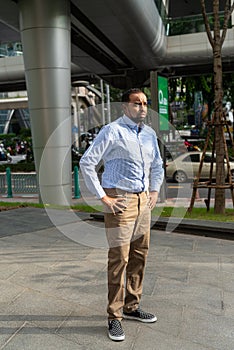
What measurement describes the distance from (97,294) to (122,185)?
1314mm

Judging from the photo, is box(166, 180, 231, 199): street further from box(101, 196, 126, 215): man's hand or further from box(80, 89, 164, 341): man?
box(101, 196, 126, 215): man's hand

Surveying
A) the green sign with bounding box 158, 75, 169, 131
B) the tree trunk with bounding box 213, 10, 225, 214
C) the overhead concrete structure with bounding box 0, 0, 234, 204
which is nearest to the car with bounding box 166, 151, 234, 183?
the overhead concrete structure with bounding box 0, 0, 234, 204

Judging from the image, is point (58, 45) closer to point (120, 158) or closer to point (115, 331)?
point (120, 158)

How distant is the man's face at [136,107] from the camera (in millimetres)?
2922

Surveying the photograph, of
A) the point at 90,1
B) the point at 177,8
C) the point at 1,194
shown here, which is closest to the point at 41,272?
the point at 90,1

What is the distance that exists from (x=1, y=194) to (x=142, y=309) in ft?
38.1

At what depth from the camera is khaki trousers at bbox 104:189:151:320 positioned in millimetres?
2859

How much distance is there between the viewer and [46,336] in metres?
2.91

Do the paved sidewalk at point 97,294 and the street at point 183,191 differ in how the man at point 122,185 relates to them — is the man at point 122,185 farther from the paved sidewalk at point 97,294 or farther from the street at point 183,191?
the street at point 183,191

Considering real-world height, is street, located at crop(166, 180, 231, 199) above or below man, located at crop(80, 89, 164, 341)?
below

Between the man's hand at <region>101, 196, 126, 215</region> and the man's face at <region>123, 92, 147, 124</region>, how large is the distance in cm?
61

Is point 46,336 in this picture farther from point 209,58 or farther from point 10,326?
point 209,58

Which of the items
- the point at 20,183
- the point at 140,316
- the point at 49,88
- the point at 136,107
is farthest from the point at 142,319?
the point at 20,183

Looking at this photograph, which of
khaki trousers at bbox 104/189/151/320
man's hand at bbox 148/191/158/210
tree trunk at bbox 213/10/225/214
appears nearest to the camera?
khaki trousers at bbox 104/189/151/320
